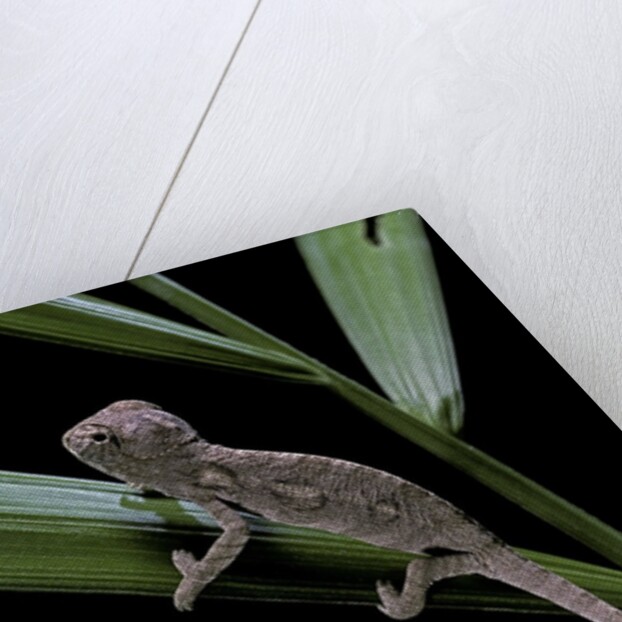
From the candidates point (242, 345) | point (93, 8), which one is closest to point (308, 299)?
point (242, 345)

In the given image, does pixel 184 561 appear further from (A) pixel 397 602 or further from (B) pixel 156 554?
(A) pixel 397 602

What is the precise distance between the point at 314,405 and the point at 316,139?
1.16 feet

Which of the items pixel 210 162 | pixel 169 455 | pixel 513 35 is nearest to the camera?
pixel 169 455

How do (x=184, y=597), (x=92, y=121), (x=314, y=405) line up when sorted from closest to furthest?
1. (x=184, y=597)
2. (x=314, y=405)
3. (x=92, y=121)

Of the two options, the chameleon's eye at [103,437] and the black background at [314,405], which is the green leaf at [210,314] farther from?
the chameleon's eye at [103,437]

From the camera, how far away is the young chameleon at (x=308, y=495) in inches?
31.3

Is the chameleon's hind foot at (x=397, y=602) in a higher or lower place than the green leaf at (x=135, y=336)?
lower

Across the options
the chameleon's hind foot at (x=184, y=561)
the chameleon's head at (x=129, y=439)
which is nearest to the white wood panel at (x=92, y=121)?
the chameleon's head at (x=129, y=439)

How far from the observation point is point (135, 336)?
0.87m

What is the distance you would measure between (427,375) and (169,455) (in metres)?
0.26

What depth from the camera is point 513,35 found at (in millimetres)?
1195

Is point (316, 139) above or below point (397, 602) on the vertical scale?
above

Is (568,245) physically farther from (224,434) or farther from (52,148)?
(52,148)

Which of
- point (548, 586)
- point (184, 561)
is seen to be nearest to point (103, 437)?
point (184, 561)
